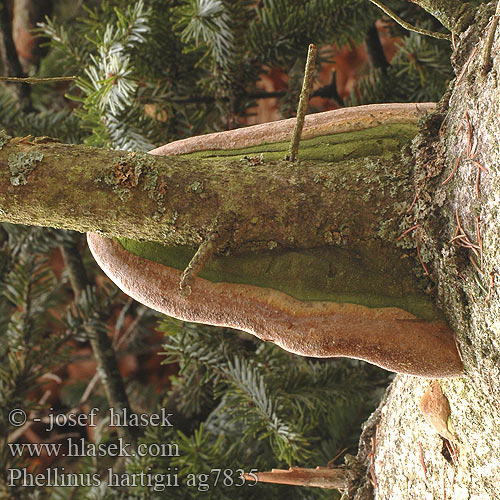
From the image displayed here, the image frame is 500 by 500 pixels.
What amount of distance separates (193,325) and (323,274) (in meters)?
0.66

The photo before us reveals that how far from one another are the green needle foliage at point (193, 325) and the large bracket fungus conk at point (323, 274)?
1.73 ft

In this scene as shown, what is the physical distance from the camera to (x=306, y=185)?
2.18 feet

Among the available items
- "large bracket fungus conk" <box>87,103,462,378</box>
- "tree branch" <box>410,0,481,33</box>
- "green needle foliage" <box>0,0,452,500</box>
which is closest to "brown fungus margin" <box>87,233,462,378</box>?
"large bracket fungus conk" <box>87,103,462,378</box>

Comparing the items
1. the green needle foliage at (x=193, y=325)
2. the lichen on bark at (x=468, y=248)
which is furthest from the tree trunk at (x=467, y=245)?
the green needle foliage at (x=193, y=325)

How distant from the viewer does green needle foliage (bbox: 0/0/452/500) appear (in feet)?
3.83

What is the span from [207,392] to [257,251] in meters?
0.92

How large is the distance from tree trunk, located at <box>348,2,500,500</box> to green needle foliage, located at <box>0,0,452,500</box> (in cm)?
49

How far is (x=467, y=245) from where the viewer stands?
579mm

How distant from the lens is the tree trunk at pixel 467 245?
1.79ft

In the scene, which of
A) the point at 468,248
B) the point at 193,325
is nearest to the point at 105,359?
the point at 193,325

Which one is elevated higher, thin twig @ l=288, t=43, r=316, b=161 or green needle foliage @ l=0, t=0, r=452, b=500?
thin twig @ l=288, t=43, r=316, b=161

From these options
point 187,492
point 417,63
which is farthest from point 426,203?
point 187,492

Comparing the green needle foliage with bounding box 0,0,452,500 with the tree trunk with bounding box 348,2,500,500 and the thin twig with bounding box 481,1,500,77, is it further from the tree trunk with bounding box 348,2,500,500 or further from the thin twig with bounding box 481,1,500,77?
the thin twig with bounding box 481,1,500,77

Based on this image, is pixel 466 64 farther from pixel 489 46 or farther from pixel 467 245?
pixel 467 245
